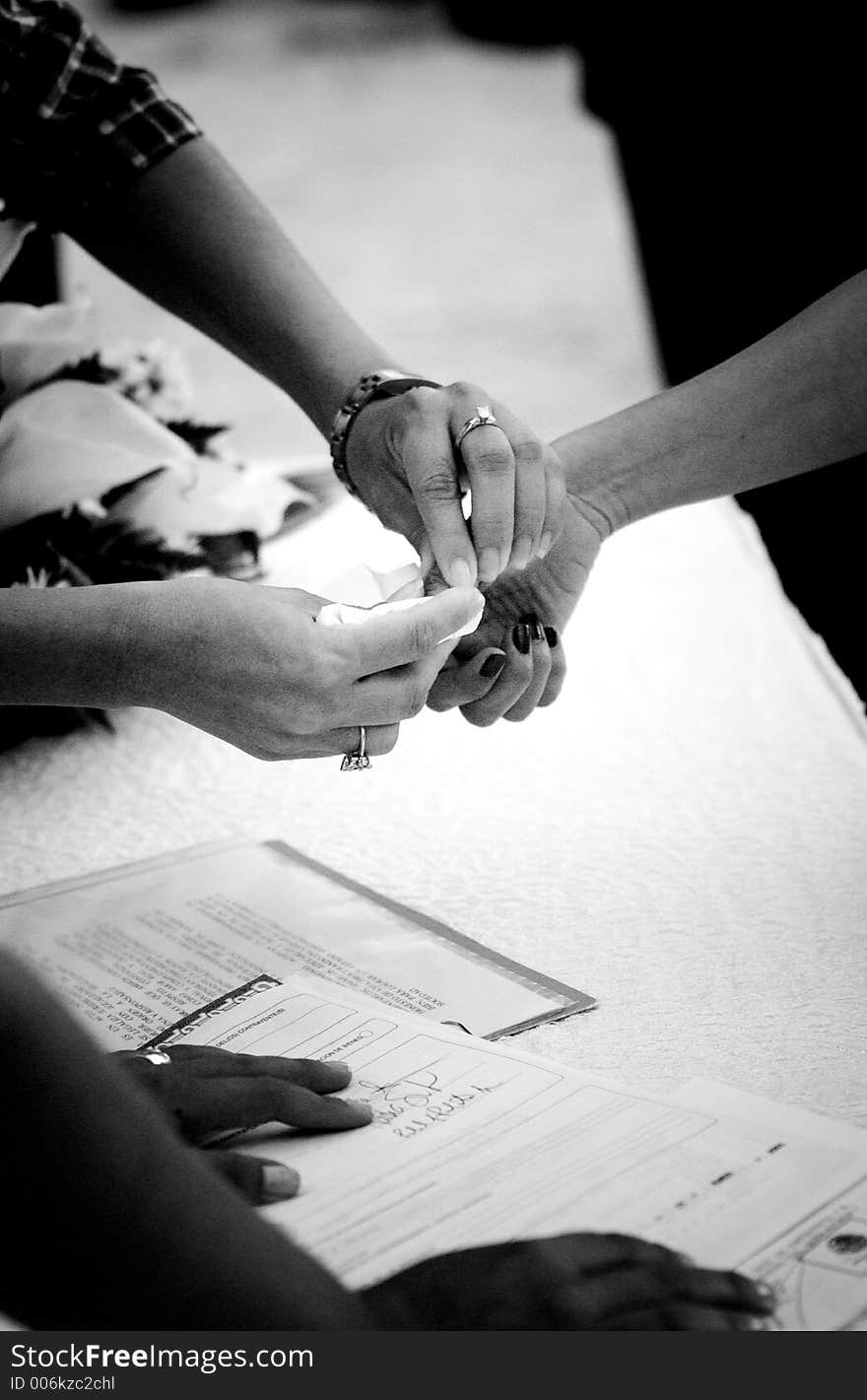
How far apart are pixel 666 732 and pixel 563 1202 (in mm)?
636

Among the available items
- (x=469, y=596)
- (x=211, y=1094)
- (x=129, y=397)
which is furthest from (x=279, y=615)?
(x=129, y=397)

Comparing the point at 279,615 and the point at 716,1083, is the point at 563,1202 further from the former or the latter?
the point at 279,615

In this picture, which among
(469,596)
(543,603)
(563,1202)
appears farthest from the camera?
(543,603)

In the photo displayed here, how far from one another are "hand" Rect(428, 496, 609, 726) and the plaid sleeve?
488mm

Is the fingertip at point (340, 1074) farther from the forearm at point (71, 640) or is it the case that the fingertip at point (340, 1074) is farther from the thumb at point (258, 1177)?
the forearm at point (71, 640)

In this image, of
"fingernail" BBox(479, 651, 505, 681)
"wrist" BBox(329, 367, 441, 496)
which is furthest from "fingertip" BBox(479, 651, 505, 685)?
"wrist" BBox(329, 367, 441, 496)

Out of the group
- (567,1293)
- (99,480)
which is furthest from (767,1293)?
(99,480)

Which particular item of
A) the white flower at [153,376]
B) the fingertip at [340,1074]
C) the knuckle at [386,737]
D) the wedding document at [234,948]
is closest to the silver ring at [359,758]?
the knuckle at [386,737]

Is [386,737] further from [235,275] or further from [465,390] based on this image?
[235,275]

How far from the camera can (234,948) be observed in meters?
0.94

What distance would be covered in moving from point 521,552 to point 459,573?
6cm

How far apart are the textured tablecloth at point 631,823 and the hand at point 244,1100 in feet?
0.48

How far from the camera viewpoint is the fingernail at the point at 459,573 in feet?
3.43

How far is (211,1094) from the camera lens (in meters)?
0.73
